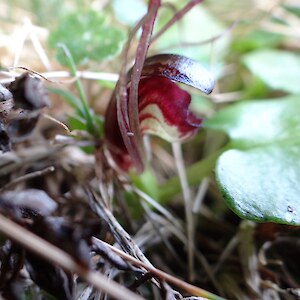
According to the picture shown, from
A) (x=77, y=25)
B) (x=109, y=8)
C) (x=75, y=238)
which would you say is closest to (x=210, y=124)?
(x=77, y=25)

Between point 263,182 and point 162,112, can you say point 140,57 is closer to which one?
point 162,112

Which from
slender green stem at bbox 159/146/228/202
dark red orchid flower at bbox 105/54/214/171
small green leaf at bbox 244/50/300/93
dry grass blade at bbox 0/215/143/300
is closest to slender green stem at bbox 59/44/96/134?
dark red orchid flower at bbox 105/54/214/171

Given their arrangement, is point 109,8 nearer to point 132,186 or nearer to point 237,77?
point 237,77

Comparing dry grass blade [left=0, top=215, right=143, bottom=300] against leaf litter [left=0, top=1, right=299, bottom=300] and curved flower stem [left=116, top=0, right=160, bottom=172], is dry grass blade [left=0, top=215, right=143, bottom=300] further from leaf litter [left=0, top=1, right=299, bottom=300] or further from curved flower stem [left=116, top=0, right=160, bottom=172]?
curved flower stem [left=116, top=0, right=160, bottom=172]

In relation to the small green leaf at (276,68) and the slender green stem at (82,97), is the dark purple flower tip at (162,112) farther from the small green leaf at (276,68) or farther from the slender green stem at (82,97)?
the small green leaf at (276,68)

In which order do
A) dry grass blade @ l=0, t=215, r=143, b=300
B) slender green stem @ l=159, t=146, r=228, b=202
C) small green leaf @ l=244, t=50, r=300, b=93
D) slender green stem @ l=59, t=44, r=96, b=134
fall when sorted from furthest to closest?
small green leaf @ l=244, t=50, r=300, b=93 < slender green stem @ l=159, t=146, r=228, b=202 < slender green stem @ l=59, t=44, r=96, b=134 < dry grass blade @ l=0, t=215, r=143, b=300

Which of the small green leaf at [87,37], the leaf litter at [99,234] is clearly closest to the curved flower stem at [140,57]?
the leaf litter at [99,234]

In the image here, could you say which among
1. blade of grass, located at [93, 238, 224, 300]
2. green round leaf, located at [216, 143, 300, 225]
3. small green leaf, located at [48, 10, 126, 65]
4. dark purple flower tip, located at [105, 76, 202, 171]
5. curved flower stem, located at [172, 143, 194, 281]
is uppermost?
small green leaf, located at [48, 10, 126, 65]
